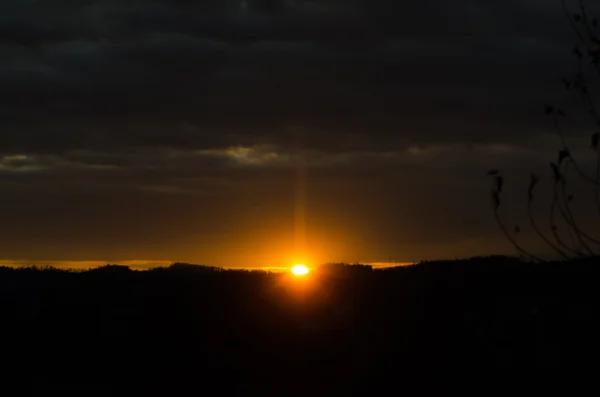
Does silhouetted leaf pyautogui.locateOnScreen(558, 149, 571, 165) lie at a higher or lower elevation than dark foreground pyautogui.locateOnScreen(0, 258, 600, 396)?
higher

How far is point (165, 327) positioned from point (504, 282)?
6025mm

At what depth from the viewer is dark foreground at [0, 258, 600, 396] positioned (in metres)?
13.0

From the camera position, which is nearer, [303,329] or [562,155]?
[562,155]

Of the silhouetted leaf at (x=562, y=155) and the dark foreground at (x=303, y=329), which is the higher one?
the silhouetted leaf at (x=562, y=155)

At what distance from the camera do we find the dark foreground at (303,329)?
42.8 ft

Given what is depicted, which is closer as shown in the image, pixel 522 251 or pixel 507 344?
pixel 522 251

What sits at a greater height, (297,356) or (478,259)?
(478,259)

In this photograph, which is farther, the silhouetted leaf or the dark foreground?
the dark foreground

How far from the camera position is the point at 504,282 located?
14.5 m

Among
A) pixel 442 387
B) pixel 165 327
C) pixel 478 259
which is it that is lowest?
pixel 442 387

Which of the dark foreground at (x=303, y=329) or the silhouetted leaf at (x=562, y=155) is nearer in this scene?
the silhouetted leaf at (x=562, y=155)

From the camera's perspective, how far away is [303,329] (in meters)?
14.9

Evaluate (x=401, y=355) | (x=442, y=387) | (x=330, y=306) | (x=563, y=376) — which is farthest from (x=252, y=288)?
(x=563, y=376)

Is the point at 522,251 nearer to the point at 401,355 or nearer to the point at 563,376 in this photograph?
the point at 563,376
